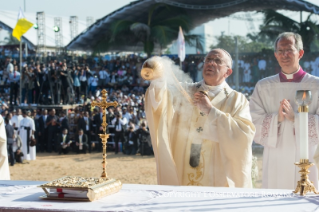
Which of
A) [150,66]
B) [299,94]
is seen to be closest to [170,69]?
[150,66]

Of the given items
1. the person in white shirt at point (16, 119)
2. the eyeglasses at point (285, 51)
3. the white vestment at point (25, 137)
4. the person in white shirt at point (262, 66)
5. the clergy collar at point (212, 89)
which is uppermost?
the person in white shirt at point (262, 66)

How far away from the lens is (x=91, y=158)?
15.3 metres

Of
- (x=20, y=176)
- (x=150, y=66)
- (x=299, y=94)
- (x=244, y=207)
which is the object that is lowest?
(x=20, y=176)

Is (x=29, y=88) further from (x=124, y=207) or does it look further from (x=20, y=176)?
(x=124, y=207)

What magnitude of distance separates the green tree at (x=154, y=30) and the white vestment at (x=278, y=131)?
72.1ft

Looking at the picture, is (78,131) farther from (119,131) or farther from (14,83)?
(14,83)

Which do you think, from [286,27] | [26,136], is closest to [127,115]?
[26,136]

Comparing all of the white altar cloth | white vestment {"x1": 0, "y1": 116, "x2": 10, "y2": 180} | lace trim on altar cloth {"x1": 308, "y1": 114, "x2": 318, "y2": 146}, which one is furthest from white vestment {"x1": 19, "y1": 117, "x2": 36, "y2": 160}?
the white altar cloth

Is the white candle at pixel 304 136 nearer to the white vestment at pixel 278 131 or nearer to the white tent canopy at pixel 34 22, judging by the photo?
the white vestment at pixel 278 131

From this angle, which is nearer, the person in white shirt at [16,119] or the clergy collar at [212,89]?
the clergy collar at [212,89]

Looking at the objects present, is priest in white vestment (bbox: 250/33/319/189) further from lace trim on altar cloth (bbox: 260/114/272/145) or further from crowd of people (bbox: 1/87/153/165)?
crowd of people (bbox: 1/87/153/165)

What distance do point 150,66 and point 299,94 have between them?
1.13 meters

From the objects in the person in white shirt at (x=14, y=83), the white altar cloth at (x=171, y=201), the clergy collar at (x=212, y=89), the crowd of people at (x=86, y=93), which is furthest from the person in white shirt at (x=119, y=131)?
the white altar cloth at (x=171, y=201)

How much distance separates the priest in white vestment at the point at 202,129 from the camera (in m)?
4.00
